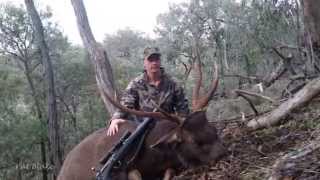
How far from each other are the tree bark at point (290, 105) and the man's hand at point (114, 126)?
1.67 m

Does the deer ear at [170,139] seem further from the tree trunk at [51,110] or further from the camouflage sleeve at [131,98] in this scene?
the tree trunk at [51,110]

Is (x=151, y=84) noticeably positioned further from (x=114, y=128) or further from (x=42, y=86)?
(x=42, y=86)

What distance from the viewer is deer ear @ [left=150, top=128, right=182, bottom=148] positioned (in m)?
4.59

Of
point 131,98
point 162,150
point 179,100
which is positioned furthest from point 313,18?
point 162,150

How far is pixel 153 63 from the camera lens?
17.3ft

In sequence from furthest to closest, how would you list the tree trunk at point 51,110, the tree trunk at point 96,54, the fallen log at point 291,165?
1. the tree trunk at point 51,110
2. the tree trunk at point 96,54
3. the fallen log at point 291,165

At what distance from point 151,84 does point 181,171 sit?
3.51 feet

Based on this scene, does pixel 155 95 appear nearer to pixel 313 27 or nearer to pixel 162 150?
pixel 162 150

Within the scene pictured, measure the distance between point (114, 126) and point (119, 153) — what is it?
0.44 meters

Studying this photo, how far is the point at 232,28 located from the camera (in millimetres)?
27094

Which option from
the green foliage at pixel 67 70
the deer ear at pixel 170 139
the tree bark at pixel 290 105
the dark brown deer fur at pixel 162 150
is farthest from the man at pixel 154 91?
the green foliage at pixel 67 70

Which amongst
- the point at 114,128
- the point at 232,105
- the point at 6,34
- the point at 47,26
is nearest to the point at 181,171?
the point at 114,128

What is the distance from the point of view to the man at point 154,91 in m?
5.29

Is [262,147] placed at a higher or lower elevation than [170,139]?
lower
